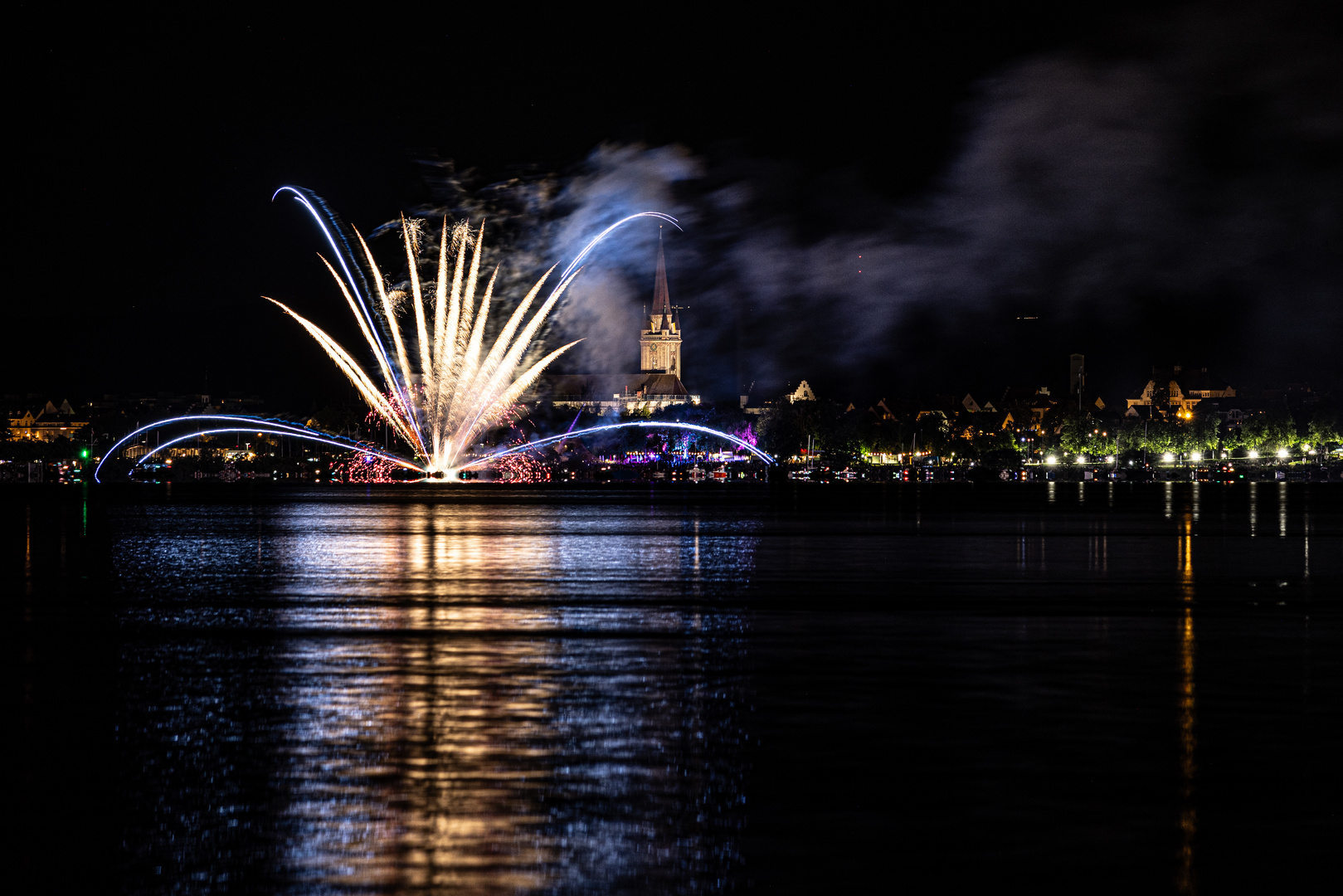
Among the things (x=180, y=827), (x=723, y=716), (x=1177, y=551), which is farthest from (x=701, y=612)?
(x=1177, y=551)

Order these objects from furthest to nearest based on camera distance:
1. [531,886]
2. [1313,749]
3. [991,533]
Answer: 1. [991,533]
2. [1313,749]
3. [531,886]

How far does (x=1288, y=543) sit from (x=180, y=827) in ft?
186

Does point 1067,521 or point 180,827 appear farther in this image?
point 1067,521

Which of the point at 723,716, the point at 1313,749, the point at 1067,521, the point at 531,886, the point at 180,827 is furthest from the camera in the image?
the point at 1067,521

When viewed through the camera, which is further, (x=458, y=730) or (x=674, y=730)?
(x=674, y=730)

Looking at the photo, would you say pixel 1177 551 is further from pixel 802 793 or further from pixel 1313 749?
pixel 802 793

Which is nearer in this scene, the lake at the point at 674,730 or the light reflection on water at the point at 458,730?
Result: the lake at the point at 674,730

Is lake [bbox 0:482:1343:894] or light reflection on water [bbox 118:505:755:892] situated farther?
light reflection on water [bbox 118:505:755:892]

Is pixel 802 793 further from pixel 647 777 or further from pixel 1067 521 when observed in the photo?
pixel 1067 521

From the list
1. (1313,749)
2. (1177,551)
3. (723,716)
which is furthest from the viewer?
(1177,551)

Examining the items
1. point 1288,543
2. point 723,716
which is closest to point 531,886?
point 723,716

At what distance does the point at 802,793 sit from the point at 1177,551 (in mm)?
45727

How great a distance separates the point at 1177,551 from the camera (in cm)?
5616

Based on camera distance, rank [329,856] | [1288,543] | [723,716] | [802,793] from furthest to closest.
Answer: [1288,543]
[723,716]
[802,793]
[329,856]
